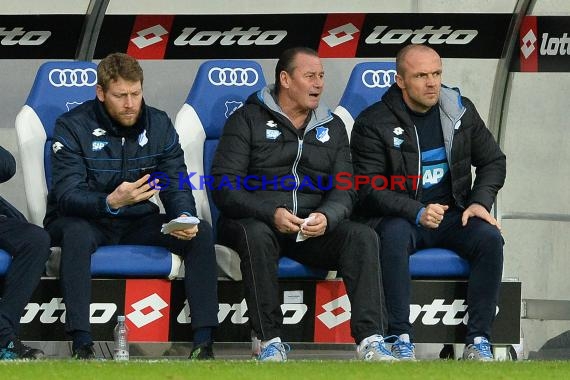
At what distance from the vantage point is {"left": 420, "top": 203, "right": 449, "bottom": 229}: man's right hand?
6.45m

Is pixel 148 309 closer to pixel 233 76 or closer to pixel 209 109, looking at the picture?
pixel 209 109

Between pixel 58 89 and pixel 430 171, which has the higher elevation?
pixel 58 89

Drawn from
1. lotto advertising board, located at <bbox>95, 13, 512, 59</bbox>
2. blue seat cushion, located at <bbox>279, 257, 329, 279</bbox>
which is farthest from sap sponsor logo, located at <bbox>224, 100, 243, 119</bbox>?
blue seat cushion, located at <bbox>279, 257, 329, 279</bbox>

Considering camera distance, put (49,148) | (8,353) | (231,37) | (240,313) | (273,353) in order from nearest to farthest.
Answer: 1. (8,353)
2. (273,353)
3. (240,313)
4. (49,148)
5. (231,37)

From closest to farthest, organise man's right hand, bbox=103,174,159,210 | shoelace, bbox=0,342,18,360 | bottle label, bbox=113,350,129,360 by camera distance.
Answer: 1. shoelace, bbox=0,342,18,360
2. bottle label, bbox=113,350,129,360
3. man's right hand, bbox=103,174,159,210

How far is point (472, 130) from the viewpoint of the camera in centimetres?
688

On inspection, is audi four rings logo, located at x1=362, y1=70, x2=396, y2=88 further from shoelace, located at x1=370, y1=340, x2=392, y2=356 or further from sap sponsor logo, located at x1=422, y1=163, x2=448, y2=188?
shoelace, located at x1=370, y1=340, x2=392, y2=356

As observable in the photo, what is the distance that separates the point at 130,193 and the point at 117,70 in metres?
0.61

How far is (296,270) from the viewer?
646 cm

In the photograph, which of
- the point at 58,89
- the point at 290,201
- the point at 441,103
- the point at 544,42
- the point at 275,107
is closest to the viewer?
the point at 290,201

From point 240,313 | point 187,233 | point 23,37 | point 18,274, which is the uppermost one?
point 23,37

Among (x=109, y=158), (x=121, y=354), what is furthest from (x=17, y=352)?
(x=109, y=158)

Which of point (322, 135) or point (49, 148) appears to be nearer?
point (322, 135)

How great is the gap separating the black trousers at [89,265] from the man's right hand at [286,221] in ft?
1.07
